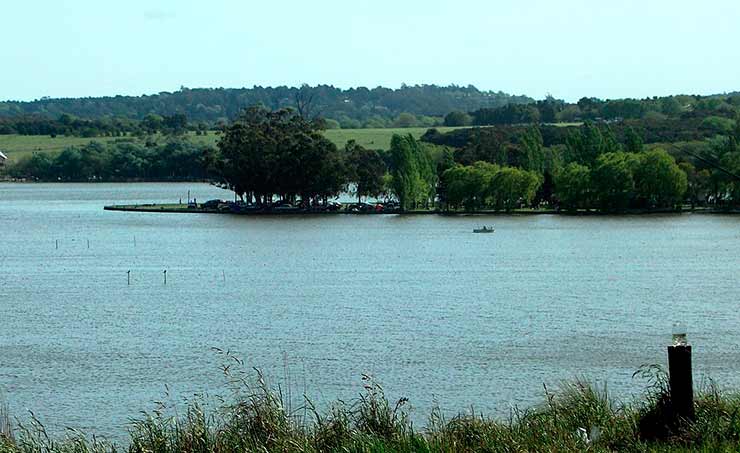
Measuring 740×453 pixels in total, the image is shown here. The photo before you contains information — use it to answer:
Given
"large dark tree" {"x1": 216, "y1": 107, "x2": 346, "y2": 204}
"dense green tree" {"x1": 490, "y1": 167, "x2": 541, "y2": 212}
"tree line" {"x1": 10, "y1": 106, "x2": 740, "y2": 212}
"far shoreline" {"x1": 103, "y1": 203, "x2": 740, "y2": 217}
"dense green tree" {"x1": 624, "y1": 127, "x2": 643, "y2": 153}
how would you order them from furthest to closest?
"large dark tree" {"x1": 216, "y1": 107, "x2": 346, "y2": 204} → "dense green tree" {"x1": 624, "y1": 127, "x2": 643, "y2": 153} → "dense green tree" {"x1": 490, "y1": 167, "x2": 541, "y2": 212} → "far shoreline" {"x1": 103, "y1": 203, "x2": 740, "y2": 217} → "tree line" {"x1": 10, "y1": 106, "x2": 740, "y2": 212}

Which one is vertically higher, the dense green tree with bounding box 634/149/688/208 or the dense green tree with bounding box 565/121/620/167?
the dense green tree with bounding box 565/121/620/167

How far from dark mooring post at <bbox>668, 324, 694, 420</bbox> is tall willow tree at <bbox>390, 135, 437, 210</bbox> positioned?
327 ft

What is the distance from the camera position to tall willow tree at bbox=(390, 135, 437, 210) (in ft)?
382

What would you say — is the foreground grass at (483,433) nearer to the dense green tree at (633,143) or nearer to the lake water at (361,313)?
the lake water at (361,313)

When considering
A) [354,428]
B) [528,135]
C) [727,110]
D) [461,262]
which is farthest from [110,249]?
[727,110]

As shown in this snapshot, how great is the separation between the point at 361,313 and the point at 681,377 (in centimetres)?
2991

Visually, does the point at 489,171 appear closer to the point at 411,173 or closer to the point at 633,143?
the point at 411,173

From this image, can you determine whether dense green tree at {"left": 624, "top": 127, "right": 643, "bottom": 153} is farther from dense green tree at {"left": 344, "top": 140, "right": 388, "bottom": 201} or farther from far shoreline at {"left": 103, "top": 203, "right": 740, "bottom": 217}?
dense green tree at {"left": 344, "top": 140, "right": 388, "bottom": 201}

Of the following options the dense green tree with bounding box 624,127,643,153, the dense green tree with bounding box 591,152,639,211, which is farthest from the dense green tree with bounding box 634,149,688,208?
the dense green tree with bounding box 624,127,643,153

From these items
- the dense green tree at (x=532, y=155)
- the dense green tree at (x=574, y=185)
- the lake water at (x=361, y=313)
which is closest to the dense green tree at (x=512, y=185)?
the dense green tree at (x=532, y=155)

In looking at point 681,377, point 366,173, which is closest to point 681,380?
point 681,377

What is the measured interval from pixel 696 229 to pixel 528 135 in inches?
1294

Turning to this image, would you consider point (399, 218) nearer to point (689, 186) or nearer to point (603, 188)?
point (603, 188)

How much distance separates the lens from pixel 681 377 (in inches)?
639
